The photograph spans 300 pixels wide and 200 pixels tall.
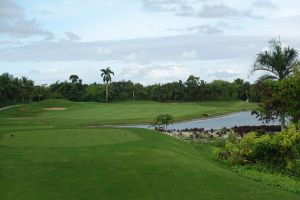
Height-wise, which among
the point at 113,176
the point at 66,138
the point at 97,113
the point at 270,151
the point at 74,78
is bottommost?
the point at 97,113

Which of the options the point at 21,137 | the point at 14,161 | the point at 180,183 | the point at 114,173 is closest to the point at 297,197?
the point at 180,183

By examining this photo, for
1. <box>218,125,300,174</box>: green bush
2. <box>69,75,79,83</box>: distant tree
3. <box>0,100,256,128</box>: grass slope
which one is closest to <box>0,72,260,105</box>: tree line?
<box>69,75,79,83</box>: distant tree

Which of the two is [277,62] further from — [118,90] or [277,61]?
[118,90]

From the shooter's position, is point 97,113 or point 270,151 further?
point 97,113

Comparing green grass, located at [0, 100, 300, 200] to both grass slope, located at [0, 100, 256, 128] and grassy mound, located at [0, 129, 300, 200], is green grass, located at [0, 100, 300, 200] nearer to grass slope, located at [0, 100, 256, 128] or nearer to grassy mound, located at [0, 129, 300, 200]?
grassy mound, located at [0, 129, 300, 200]

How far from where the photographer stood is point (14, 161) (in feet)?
48.5

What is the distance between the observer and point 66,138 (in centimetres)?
2166

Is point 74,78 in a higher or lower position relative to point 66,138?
higher

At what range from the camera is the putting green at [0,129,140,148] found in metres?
19.6

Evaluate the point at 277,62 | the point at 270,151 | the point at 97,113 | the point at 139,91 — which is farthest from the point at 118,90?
the point at 270,151

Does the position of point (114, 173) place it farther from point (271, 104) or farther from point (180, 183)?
point (271, 104)

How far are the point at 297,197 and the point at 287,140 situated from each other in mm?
5215

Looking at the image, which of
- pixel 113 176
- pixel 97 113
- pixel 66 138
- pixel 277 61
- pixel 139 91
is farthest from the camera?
pixel 139 91

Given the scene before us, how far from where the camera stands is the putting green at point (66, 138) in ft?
64.4
